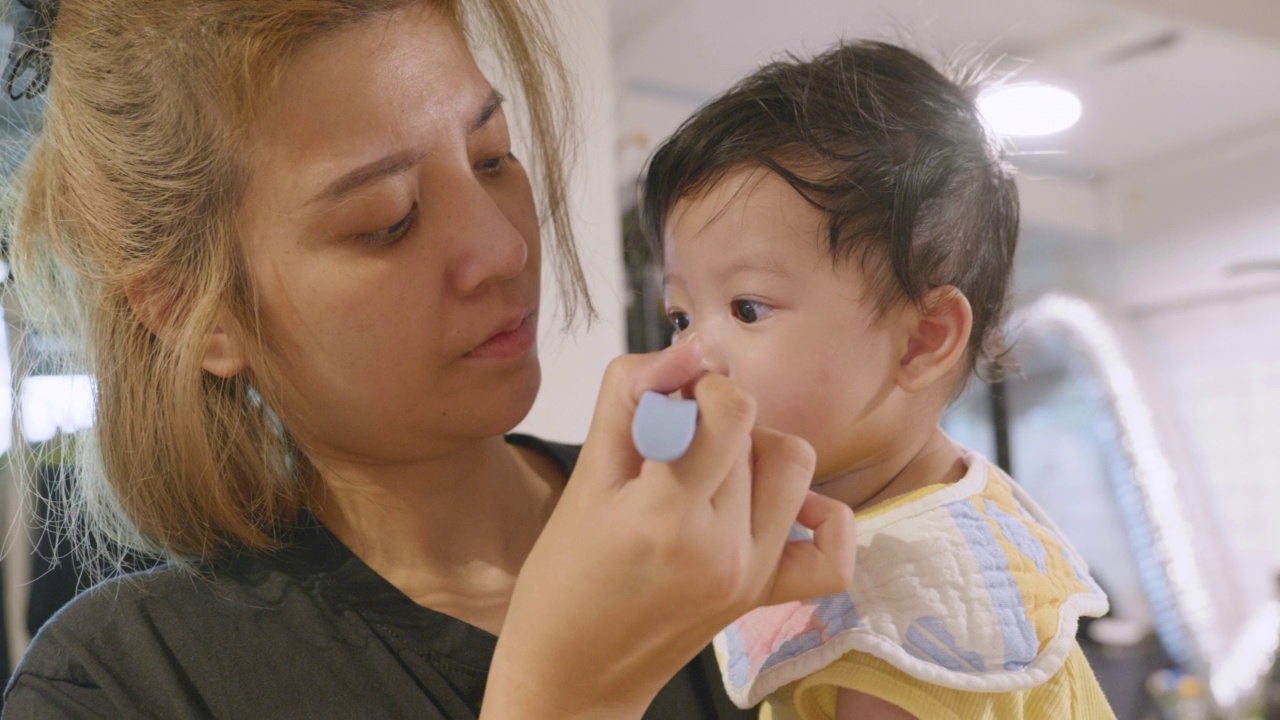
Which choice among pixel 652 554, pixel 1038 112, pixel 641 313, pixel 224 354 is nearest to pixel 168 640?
pixel 224 354

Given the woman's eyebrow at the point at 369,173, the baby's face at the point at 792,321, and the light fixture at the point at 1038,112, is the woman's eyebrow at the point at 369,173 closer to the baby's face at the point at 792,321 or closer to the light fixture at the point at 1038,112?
the baby's face at the point at 792,321

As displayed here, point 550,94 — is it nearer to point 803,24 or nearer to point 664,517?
point 664,517

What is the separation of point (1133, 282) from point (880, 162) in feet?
16.7

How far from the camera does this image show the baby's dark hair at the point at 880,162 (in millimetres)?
842

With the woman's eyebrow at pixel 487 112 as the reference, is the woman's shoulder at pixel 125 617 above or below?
below

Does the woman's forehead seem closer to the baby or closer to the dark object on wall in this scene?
the baby

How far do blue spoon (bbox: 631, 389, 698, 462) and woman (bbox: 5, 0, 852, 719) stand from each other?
0.52ft

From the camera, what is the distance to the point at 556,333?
1445 mm

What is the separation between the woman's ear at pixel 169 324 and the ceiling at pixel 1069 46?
182cm

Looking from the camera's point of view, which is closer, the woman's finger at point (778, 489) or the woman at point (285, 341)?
the woman's finger at point (778, 489)

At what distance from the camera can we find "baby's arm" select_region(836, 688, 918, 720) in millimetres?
766

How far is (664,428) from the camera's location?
1.86 ft

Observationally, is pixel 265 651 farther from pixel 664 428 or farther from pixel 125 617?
pixel 664 428

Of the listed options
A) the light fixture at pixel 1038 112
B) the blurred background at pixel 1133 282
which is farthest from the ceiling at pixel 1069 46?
the light fixture at pixel 1038 112
